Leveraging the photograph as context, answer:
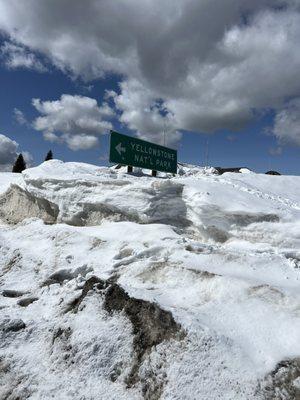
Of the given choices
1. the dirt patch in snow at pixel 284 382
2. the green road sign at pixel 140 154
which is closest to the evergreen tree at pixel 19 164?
the green road sign at pixel 140 154

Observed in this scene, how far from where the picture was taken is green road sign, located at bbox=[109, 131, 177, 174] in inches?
550

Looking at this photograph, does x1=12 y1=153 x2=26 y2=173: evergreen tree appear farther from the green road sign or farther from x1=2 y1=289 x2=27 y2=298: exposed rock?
x1=2 y1=289 x2=27 y2=298: exposed rock

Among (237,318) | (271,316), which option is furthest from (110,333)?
(271,316)

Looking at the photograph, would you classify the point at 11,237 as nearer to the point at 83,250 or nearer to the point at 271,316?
the point at 83,250

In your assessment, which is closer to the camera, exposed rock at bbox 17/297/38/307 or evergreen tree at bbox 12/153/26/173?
exposed rock at bbox 17/297/38/307

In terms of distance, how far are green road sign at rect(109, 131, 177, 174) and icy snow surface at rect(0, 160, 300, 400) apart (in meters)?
1.89

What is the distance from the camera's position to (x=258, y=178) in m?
13.3

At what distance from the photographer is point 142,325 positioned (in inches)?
235

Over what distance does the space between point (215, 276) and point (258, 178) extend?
7.26m

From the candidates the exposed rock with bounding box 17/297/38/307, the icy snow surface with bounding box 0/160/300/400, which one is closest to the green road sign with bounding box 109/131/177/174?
the icy snow surface with bounding box 0/160/300/400

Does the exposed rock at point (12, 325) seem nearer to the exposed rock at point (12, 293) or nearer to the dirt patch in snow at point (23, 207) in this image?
the exposed rock at point (12, 293)

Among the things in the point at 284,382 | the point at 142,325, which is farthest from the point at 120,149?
the point at 284,382

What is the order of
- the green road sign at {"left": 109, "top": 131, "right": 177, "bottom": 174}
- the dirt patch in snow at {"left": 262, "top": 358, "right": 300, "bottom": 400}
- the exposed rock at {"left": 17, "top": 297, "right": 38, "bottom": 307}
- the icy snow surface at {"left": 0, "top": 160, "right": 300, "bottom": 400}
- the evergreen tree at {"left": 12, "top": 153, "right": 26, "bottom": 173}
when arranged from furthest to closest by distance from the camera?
the evergreen tree at {"left": 12, "top": 153, "right": 26, "bottom": 173}
the green road sign at {"left": 109, "top": 131, "right": 177, "bottom": 174}
the exposed rock at {"left": 17, "top": 297, "right": 38, "bottom": 307}
the icy snow surface at {"left": 0, "top": 160, "right": 300, "bottom": 400}
the dirt patch in snow at {"left": 262, "top": 358, "right": 300, "bottom": 400}

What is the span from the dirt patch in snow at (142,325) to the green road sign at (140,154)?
7631 millimetres
